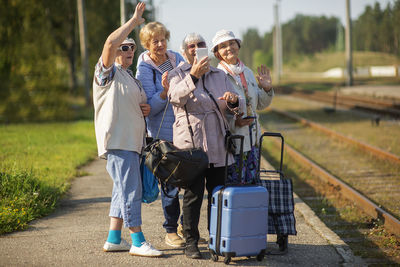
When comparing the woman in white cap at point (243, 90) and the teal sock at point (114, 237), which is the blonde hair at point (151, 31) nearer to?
the woman in white cap at point (243, 90)

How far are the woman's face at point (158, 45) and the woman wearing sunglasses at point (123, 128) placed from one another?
21 cm


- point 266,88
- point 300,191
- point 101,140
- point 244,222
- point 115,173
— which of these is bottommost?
point 300,191

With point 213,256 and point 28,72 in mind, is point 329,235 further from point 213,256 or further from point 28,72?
point 28,72

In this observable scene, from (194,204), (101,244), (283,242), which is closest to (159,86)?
(194,204)

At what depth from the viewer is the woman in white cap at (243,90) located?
16.9 ft

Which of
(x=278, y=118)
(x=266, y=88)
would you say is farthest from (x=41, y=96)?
(x=266, y=88)

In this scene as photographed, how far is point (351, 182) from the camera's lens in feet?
30.3

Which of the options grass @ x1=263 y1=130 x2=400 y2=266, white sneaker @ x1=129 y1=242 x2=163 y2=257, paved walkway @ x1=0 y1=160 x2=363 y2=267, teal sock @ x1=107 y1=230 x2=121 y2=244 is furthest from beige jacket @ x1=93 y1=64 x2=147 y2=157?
grass @ x1=263 y1=130 x2=400 y2=266

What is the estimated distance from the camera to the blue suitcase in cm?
469

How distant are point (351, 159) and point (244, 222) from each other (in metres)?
7.22

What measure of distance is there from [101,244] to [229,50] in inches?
89.2

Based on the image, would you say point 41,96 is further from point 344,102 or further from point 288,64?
point 288,64

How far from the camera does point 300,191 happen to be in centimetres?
885

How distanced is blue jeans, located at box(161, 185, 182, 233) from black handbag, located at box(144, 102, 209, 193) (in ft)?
1.42
